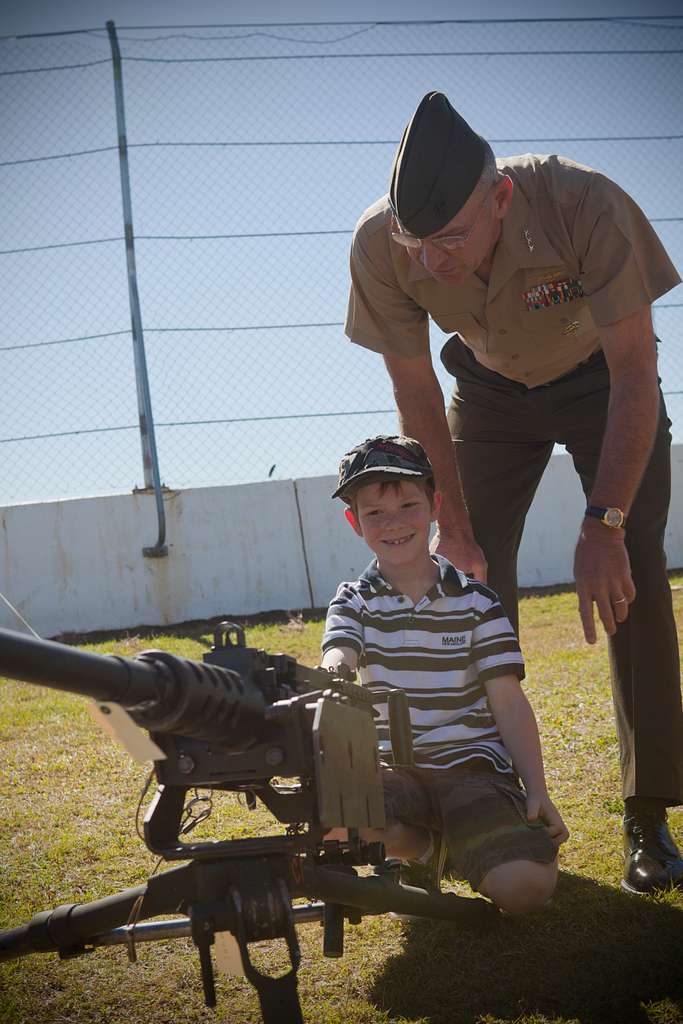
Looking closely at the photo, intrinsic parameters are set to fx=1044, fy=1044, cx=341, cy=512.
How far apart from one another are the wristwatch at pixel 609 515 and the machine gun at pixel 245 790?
41.2 inches

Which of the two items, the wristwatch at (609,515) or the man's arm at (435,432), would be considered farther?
the man's arm at (435,432)

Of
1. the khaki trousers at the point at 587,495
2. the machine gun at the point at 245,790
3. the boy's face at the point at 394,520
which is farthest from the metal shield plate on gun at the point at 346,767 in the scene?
the khaki trousers at the point at 587,495

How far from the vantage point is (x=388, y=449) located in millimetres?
2746

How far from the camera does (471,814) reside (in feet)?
7.94

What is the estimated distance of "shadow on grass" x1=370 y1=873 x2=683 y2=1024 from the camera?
2.01 metres

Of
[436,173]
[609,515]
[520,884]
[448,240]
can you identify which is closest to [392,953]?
[520,884]

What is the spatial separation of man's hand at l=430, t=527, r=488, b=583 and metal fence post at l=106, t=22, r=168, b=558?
5603mm

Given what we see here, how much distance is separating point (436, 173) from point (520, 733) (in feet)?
4.66

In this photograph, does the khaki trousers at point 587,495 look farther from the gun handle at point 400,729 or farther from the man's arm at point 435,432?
the gun handle at point 400,729

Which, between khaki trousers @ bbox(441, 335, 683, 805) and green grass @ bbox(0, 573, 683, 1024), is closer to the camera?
green grass @ bbox(0, 573, 683, 1024)

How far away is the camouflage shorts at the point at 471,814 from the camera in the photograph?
2311 millimetres

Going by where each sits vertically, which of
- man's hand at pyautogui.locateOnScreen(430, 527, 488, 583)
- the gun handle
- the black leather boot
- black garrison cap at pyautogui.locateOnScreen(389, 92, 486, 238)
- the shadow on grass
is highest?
black garrison cap at pyautogui.locateOnScreen(389, 92, 486, 238)

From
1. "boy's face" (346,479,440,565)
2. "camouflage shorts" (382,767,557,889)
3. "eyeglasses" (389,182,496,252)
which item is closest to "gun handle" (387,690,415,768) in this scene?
"camouflage shorts" (382,767,557,889)

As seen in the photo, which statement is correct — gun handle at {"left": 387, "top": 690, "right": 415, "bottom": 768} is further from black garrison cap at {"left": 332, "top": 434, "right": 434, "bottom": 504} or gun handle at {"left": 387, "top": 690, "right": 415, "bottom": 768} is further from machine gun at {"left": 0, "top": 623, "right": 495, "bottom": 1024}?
black garrison cap at {"left": 332, "top": 434, "right": 434, "bottom": 504}
